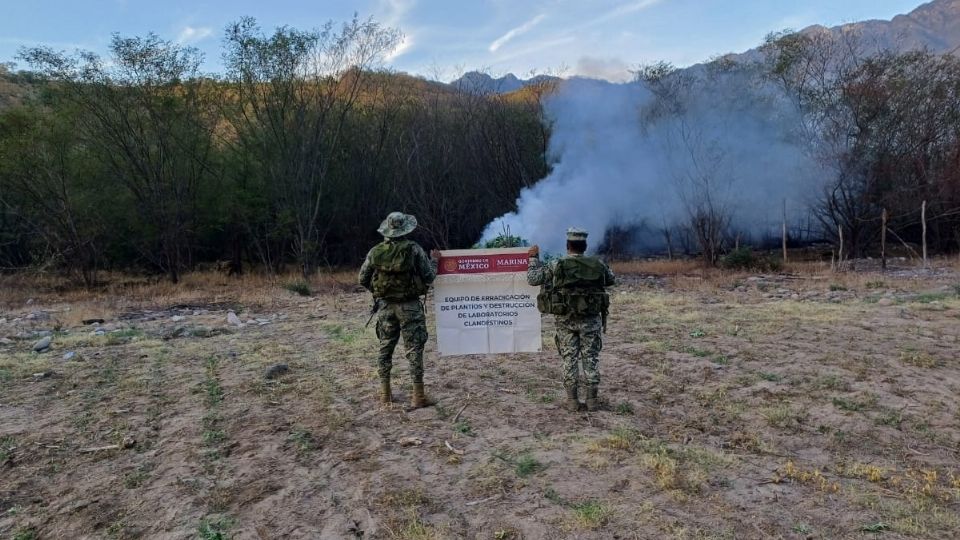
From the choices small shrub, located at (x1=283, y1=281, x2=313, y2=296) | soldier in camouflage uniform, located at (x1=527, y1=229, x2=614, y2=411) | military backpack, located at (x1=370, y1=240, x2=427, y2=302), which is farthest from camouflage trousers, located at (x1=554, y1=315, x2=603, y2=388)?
small shrub, located at (x1=283, y1=281, x2=313, y2=296)

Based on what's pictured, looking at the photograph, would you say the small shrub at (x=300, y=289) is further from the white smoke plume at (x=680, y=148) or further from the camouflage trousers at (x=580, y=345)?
the camouflage trousers at (x=580, y=345)

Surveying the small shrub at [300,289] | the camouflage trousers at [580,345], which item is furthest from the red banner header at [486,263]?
the small shrub at [300,289]

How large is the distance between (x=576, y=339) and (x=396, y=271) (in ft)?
5.75

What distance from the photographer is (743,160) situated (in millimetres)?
20781

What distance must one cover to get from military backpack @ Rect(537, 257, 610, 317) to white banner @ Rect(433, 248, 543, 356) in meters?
0.45

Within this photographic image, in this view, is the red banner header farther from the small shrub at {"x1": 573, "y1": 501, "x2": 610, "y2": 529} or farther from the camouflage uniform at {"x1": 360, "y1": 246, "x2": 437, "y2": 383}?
the small shrub at {"x1": 573, "y1": 501, "x2": 610, "y2": 529}

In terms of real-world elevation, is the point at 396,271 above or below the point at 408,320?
above

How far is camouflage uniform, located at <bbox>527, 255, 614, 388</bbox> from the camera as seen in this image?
5.46m

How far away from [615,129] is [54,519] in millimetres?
18017

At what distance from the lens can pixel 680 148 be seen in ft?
66.6

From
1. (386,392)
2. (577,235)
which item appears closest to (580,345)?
(577,235)

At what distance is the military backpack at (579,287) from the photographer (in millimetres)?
5340

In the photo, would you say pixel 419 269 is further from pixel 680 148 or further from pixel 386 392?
pixel 680 148

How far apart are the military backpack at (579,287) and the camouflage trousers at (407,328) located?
1.26 m
